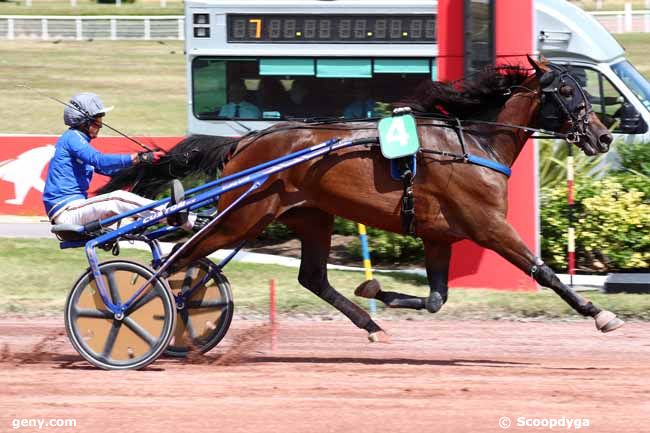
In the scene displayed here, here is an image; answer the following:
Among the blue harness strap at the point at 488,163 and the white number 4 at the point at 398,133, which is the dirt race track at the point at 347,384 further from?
the white number 4 at the point at 398,133

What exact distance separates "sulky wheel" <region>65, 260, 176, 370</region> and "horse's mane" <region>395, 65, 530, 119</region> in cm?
210

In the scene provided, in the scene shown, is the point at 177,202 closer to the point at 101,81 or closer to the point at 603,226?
the point at 603,226

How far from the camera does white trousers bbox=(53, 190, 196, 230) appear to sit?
7020 mm

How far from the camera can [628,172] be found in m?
11.6

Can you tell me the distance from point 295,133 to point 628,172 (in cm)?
557

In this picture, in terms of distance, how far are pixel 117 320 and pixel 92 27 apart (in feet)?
101

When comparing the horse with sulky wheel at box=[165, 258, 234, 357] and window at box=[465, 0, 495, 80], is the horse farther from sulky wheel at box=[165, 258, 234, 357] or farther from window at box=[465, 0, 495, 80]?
window at box=[465, 0, 495, 80]

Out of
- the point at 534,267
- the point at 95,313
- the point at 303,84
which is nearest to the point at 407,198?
the point at 534,267

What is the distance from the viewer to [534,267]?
269 inches

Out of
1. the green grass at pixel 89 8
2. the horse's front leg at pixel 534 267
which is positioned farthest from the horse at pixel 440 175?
the green grass at pixel 89 8

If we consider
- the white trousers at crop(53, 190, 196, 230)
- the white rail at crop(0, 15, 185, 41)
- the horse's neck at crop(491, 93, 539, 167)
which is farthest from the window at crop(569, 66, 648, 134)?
the white rail at crop(0, 15, 185, 41)

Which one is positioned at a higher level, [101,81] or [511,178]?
[101,81]

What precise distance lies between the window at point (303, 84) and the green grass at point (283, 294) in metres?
3.19

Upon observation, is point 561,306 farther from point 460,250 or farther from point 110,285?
point 110,285
